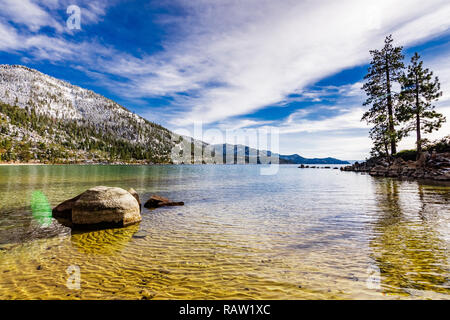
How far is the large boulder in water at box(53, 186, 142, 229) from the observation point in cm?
1187

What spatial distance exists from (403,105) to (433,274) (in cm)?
4717

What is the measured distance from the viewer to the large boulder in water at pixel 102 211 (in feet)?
38.9

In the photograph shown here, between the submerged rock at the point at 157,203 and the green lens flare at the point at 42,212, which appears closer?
the green lens flare at the point at 42,212

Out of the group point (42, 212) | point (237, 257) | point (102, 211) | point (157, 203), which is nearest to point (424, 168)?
point (157, 203)

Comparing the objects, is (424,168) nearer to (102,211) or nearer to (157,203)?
(157,203)

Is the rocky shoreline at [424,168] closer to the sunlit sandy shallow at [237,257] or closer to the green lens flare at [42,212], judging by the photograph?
the sunlit sandy shallow at [237,257]

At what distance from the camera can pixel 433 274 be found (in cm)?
622

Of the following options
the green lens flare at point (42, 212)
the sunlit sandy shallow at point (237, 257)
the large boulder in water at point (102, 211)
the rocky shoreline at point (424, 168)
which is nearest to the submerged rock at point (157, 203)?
the sunlit sandy shallow at point (237, 257)

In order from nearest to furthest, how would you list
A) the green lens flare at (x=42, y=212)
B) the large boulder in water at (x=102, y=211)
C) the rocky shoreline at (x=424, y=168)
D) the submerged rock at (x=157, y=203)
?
the large boulder in water at (x=102, y=211) → the green lens flare at (x=42, y=212) → the submerged rock at (x=157, y=203) → the rocky shoreline at (x=424, y=168)

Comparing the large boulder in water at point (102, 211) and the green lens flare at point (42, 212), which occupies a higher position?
the large boulder in water at point (102, 211)

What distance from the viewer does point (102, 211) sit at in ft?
39.3

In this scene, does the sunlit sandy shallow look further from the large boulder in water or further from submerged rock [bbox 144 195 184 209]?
submerged rock [bbox 144 195 184 209]
